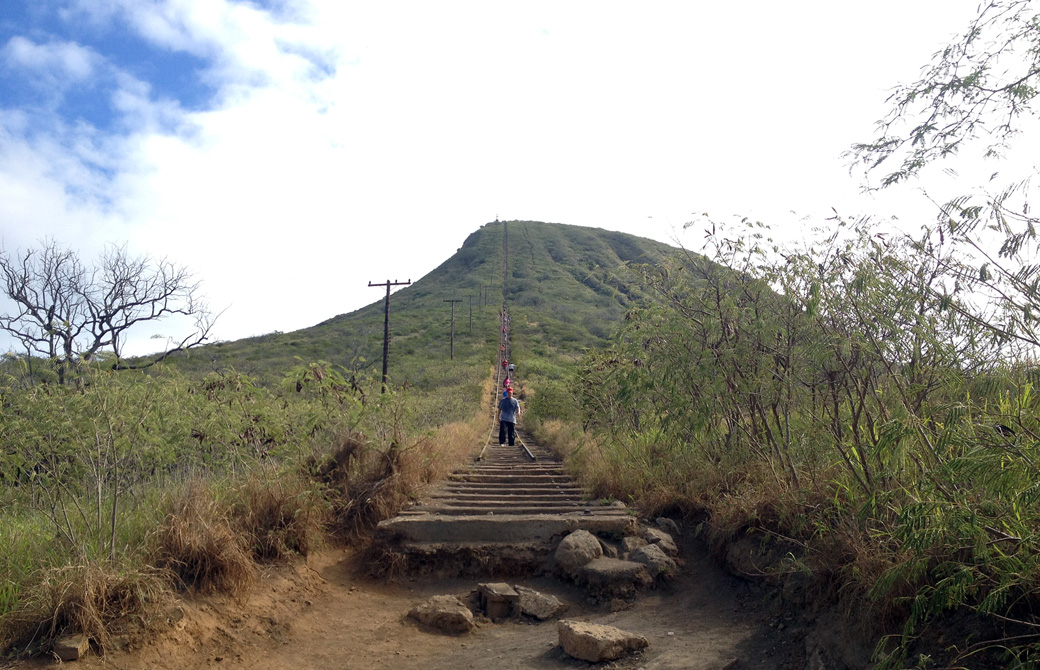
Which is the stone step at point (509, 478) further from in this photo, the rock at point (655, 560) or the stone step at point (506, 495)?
the rock at point (655, 560)

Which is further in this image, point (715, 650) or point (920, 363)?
point (715, 650)

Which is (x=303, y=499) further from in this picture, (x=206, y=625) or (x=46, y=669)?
(x=46, y=669)

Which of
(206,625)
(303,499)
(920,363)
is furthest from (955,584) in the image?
(303,499)

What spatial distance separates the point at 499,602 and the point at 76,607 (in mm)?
3410

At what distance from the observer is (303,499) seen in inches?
289

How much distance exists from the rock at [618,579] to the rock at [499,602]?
0.80 metres

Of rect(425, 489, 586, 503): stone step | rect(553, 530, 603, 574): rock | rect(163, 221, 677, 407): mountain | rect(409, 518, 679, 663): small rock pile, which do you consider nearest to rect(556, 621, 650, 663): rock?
rect(409, 518, 679, 663): small rock pile

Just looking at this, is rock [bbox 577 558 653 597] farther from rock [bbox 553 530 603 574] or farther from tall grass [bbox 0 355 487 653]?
tall grass [bbox 0 355 487 653]

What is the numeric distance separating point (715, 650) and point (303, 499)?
4.25 meters

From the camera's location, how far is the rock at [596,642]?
521cm

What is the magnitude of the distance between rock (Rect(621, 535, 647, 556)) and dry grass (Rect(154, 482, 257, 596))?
366 centimetres

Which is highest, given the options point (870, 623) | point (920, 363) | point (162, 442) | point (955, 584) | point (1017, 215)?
point (1017, 215)

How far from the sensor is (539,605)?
6672mm

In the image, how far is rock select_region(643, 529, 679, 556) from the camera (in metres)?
7.34
